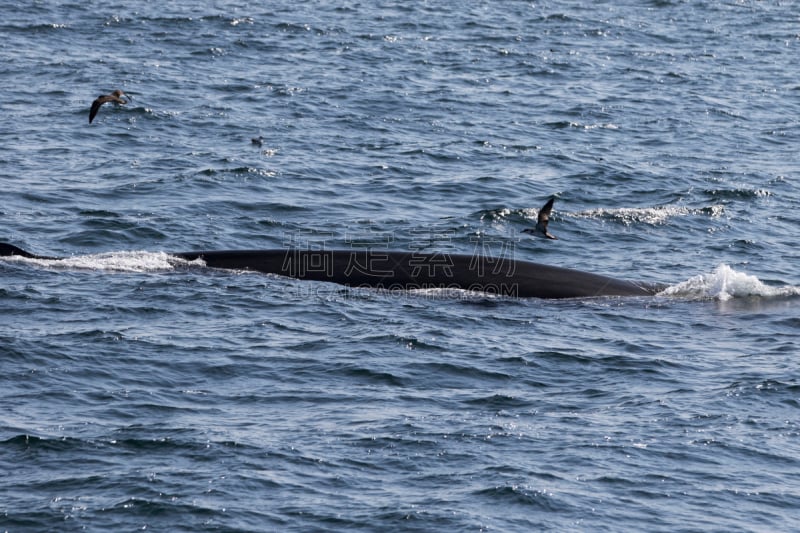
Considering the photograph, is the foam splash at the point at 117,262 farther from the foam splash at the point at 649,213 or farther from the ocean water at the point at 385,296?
the foam splash at the point at 649,213

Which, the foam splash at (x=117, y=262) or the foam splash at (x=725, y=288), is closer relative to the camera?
the foam splash at (x=117, y=262)

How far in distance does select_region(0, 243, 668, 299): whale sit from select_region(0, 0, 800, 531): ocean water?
0.36m

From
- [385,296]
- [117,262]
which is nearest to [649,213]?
[385,296]

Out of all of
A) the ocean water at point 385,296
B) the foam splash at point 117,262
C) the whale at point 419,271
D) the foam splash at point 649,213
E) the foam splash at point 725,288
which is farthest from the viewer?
the foam splash at point 649,213

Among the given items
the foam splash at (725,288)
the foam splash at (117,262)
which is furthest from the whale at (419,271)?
the foam splash at (725,288)

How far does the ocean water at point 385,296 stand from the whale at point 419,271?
1.20 feet

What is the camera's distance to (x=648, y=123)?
1816 inches

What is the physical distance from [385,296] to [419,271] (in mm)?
957

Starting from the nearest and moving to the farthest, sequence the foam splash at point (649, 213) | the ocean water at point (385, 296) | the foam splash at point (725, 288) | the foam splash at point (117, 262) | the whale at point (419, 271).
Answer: the ocean water at point (385, 296)
the whale at point (419, 271)
the foam splash at point (117, 262)
the foam splash at point (725, 288)
the foam splash at point (649, 213)

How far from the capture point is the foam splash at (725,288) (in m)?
27.2

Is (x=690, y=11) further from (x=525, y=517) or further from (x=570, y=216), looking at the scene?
(x=525, y=517)

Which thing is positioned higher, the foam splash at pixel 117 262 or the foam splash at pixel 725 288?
the foam splash at pixel 725 288

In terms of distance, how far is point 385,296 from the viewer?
85.0 feet

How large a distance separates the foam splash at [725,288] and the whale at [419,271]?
1.57ft
